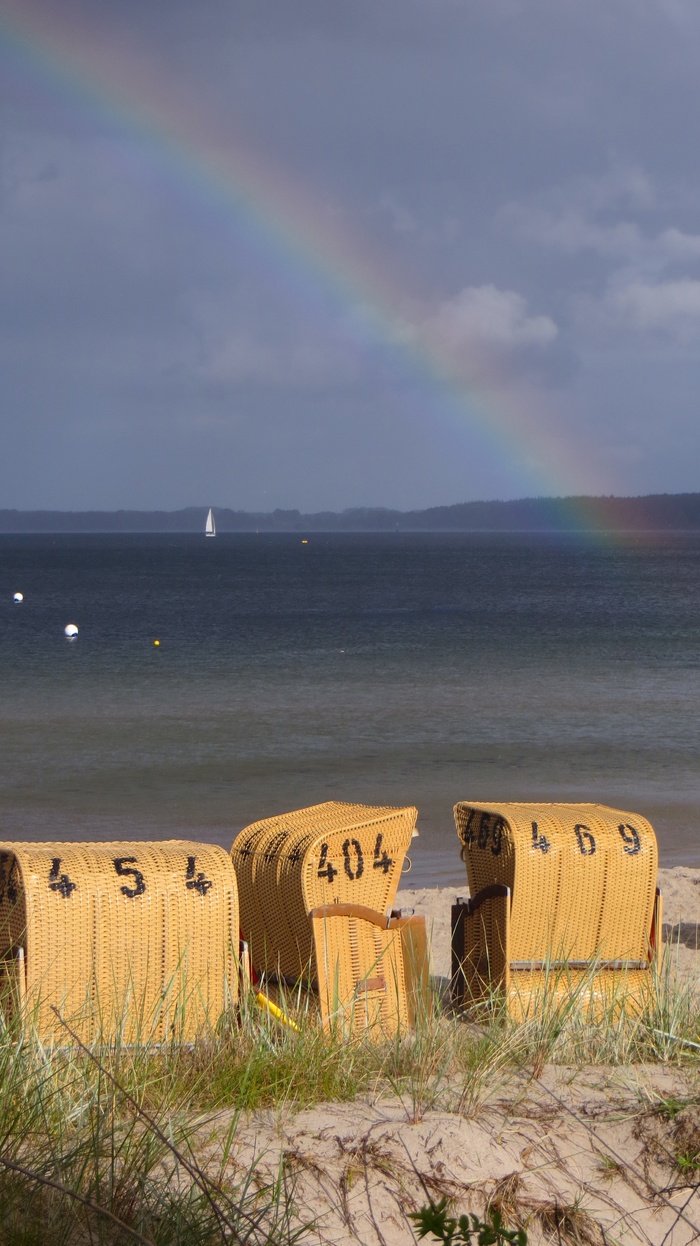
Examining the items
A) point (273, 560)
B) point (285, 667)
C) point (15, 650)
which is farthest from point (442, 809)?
point (273, 560)

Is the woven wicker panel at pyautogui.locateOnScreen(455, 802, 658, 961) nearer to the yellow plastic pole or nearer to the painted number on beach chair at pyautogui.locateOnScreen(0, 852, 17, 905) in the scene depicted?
the yellow plastic pole

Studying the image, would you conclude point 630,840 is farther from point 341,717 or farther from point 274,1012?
point 341,717

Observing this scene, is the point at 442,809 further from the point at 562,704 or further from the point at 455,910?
the point at 562,704

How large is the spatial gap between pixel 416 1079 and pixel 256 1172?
822 millimetres

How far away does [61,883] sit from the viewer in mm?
4410

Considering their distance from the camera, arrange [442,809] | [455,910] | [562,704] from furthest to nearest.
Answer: [562,704] < [442,809] < [455,910]

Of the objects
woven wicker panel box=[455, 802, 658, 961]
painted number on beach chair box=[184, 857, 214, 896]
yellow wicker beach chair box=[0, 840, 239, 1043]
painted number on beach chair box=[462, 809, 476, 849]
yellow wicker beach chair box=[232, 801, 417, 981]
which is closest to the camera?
yellow wicker beach chair box=[0, 840, 239, 1043]

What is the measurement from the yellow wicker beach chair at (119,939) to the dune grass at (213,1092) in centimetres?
18

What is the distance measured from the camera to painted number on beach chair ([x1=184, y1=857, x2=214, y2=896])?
182 inches

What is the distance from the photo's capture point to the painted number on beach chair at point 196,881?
4.62m

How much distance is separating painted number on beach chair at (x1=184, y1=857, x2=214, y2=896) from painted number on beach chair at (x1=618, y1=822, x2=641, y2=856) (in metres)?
2.13

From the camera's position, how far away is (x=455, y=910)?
6035 mm

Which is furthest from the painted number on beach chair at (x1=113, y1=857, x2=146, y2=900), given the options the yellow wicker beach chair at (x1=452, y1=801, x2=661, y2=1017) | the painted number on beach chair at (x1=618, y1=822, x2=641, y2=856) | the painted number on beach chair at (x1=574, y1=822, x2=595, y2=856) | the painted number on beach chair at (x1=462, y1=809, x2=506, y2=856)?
the painted number on beach chair at (x1=618, y1=822, x2=641, y2=856)

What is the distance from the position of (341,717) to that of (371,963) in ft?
64.5
